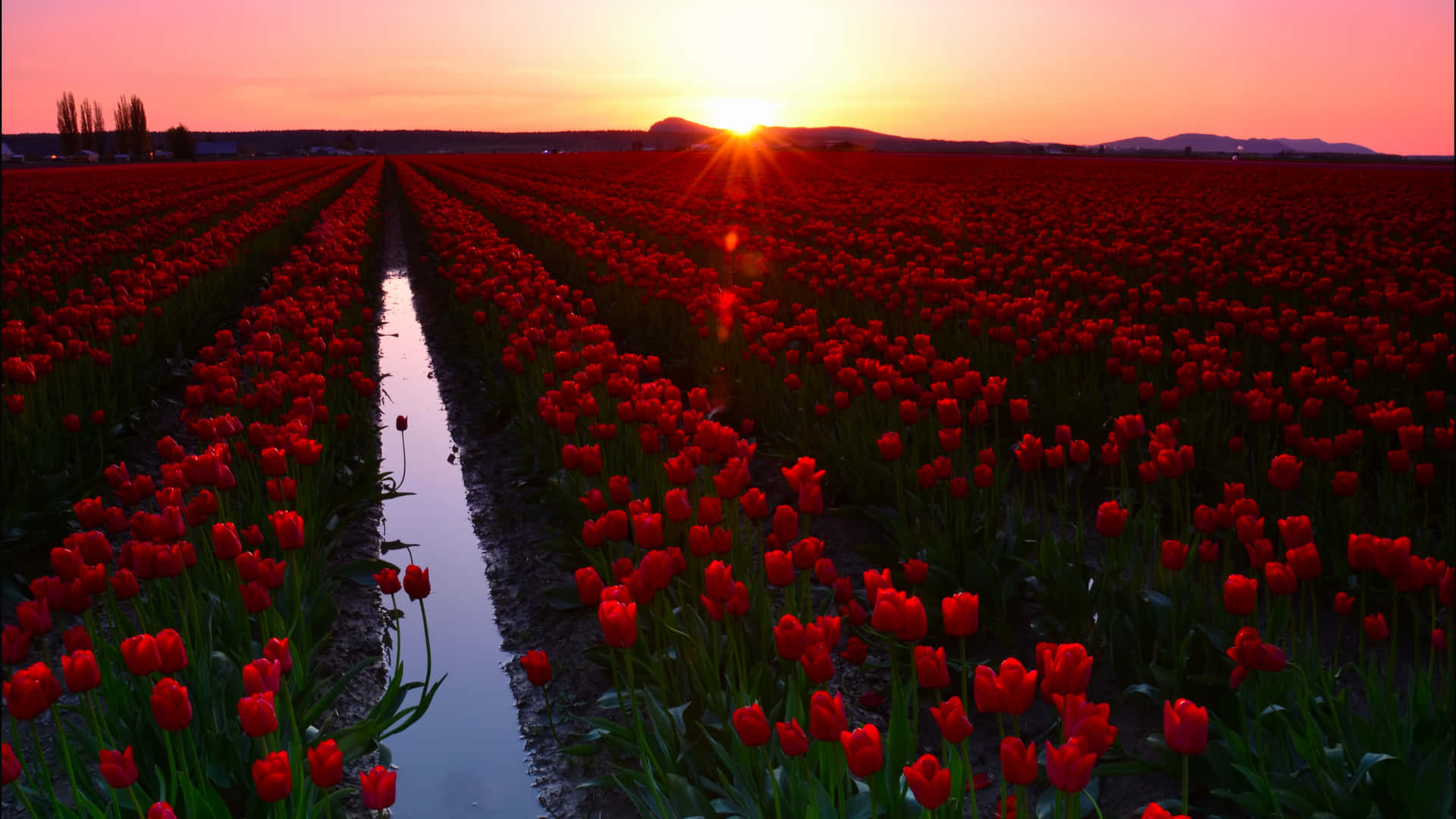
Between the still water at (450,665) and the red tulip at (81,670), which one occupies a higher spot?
the red tulip at (81,670)

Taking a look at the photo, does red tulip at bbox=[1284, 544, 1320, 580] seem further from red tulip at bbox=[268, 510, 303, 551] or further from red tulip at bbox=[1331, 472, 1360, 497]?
red tulip at bbox=[268, 510, 303, 551]

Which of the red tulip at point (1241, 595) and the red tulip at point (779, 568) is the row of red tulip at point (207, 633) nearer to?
the red tulip at point (779, 568)

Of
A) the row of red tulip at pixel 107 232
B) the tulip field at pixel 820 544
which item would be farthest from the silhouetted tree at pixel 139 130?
the tulip field at pixel 820 544

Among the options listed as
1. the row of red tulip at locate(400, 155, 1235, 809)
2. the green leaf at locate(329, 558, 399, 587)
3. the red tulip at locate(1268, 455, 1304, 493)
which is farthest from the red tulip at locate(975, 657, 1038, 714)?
the green leaf at locate(329, 558, 399, 587)

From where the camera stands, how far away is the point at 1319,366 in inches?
211

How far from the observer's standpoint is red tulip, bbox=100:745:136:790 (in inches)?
87.1

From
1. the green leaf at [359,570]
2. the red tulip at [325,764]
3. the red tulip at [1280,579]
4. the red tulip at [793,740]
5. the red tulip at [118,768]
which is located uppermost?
the red tulip at [1280,579]

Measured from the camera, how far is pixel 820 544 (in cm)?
319

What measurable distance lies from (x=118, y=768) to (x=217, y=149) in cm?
17394

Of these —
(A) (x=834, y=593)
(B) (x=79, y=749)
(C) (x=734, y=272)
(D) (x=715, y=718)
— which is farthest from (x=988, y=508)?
(C) (x=734, y=272)

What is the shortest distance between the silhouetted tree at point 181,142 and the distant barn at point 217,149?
25396mm

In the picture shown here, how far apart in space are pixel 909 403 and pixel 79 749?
3.38 meters

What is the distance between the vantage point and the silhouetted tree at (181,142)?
4441 inches

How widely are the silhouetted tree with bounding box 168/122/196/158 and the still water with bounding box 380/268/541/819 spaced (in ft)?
402
